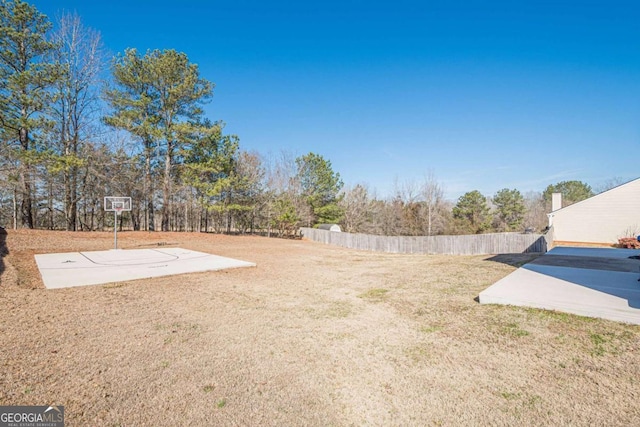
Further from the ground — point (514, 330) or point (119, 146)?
point (119, 146)

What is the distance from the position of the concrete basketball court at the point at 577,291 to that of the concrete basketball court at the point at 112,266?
21.7ft

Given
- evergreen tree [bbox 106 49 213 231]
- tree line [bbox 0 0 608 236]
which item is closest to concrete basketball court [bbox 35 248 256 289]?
tree line [bbox 0 0 608 236]

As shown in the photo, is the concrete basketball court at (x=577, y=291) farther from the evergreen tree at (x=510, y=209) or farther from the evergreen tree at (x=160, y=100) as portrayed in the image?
the evergreen tree at (x=510, y=209)

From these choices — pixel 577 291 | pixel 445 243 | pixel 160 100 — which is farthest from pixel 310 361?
pixel 160 100

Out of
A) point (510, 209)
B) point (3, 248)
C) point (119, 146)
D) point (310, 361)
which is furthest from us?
→ point (510, 209)

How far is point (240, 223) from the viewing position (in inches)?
1003

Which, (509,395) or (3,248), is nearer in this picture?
(509,395)

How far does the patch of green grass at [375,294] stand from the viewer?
5177 mm

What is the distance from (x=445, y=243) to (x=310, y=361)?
16519 mm

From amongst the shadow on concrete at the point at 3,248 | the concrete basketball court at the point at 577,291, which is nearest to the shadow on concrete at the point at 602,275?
the concrete basketball court at the point at 577,291

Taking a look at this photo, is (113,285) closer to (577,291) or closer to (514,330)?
(514,330)

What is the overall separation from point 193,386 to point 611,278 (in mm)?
7213

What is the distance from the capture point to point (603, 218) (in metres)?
16.6

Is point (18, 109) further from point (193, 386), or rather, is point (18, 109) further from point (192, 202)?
point (193, 386)
